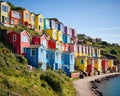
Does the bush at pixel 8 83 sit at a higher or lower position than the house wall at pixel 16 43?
lower

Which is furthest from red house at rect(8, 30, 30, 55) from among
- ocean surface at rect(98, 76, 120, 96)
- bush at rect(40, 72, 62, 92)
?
ocean surface at rect(98, 76, 120, 96)

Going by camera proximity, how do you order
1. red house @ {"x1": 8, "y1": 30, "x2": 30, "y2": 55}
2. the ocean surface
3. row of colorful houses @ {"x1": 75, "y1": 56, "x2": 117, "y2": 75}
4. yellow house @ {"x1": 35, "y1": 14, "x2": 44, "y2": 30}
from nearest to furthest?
red house @ {"x1": 8, "y1": 30, "x2": 30, "y2": 55} < the ocean surface < row of colorful houses @ {"x1": 75, "y1": 56, "x2": 117, "y2": 75} < yellow house @ {"x1": 35, "y1": 14, "x2": 44, "y2": 30}

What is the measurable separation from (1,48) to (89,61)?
45.4 meters

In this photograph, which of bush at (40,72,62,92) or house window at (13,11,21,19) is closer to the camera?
bush at (40,72,62,92)

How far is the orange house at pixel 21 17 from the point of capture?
73688mm

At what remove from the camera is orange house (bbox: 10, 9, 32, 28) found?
73.7m

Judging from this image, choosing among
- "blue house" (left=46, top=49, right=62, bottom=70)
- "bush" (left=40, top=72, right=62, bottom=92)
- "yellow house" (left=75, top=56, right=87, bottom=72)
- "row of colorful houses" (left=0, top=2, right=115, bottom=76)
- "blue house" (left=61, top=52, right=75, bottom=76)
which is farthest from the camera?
"yellow house" (left=75, top=56, right=87, bottom=72)

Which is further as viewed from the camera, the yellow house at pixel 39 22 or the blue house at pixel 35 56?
the yellow house at pixel 39 22

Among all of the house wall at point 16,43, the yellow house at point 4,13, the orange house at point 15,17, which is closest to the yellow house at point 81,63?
the orange house at point 15,17

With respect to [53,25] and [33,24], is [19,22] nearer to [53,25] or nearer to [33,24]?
[33,24]

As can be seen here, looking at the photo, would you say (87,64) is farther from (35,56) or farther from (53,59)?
(35,56)

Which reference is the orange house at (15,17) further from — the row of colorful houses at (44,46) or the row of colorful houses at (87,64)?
the row of colorful houses at (87,64)

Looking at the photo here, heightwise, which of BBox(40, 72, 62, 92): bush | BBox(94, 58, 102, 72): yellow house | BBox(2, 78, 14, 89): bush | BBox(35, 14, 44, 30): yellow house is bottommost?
BBox(94, 58, 102, 72): yellow house

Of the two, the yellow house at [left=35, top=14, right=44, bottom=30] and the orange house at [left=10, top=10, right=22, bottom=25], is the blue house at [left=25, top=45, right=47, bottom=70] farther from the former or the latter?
the yellow house at [left=35, top=14, right=44, bottom=30]
